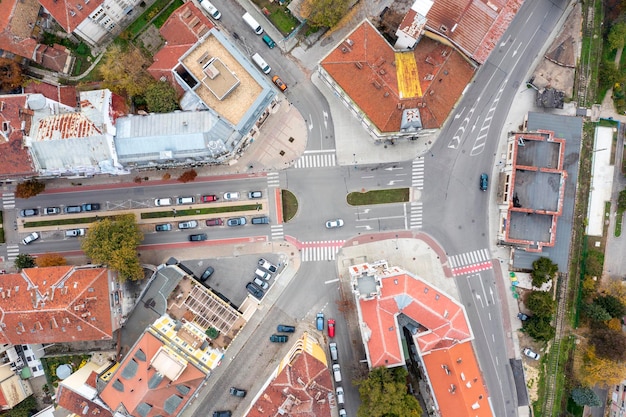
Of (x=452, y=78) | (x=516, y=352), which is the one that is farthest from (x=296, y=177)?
(x=516, y=352)

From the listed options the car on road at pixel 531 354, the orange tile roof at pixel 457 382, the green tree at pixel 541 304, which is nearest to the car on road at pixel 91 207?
the orange tile roof at pixel 457 382

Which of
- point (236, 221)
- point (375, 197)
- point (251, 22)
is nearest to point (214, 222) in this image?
point (236, 221)

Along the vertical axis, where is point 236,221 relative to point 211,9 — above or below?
below

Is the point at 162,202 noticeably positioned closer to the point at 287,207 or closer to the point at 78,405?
the point at 287,207

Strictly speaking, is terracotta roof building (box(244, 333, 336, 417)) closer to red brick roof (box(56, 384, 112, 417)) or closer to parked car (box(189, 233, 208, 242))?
red brick roof (box(56, 384, 112, 417))

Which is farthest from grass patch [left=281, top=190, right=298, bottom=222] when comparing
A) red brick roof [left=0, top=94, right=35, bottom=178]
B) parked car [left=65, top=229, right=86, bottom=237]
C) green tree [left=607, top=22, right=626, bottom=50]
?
green tree [left=607, top=22, right=626, bottom=50]

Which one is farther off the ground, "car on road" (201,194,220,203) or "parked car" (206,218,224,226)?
"car on road" (201,194,220,203)

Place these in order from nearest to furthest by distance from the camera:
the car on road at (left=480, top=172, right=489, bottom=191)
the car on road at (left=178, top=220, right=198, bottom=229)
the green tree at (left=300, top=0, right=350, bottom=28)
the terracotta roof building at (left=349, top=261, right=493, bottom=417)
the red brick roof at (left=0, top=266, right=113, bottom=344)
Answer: the red brick roof at (left=0, top=266, right=113, bottom=344)
the terracotta roof building at (left=349, top=261, right=493, bottom=417)
the green tree at (left=300, top=0, right=350, bottom=28)
the car on road at (left=178, top=220, right=198, bottom=229)
the car on road at (left=480, top=172, right=489, bottom=191)
